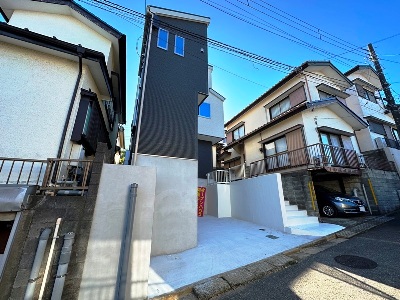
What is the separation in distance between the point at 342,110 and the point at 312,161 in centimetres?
555

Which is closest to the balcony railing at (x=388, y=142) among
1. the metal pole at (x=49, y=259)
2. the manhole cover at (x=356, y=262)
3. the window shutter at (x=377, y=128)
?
the window shutter at (x=377, y=128)

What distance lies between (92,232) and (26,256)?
0.88 meters

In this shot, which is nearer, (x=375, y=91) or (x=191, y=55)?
(x=191, y=55)

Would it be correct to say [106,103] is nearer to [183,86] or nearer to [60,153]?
[183,86]

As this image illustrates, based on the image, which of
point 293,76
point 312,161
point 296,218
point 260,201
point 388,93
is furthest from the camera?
point 293,76

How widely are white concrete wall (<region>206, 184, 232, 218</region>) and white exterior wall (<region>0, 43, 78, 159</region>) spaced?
8.07 meters

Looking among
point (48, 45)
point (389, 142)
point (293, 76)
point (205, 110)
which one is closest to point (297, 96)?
point (293, 76)

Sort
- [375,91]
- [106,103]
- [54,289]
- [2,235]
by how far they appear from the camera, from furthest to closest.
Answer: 1. [375,91]
2. [106,103]
3. [2,235]
4. [54,289]

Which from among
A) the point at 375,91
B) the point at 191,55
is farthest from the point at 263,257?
the point at 375,91

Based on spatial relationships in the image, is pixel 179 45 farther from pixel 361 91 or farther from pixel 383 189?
pixel 361 91

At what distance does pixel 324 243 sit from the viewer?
5504mm

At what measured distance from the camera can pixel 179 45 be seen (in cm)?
824

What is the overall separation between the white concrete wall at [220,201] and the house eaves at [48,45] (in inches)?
327

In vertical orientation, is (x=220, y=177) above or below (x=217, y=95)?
below
